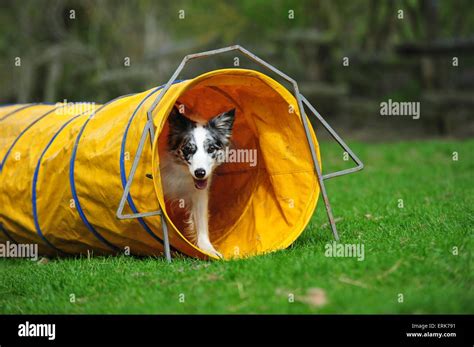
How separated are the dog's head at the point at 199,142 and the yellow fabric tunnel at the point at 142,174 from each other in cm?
28

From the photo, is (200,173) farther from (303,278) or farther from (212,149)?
(303,278)

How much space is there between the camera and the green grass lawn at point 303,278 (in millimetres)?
4086

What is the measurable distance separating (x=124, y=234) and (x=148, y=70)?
38.6ft

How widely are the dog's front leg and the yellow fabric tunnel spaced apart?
27cm

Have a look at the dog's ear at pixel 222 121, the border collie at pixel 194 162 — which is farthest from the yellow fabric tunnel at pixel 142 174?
the dog's ear at pixel 222 121

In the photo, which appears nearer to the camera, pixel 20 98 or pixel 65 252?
pixel 65 252

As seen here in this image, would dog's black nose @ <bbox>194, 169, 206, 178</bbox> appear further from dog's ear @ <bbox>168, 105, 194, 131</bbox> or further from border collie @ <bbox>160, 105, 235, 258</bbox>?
dog's ear @ <bbox>168, 105, 194, 131</bbox>

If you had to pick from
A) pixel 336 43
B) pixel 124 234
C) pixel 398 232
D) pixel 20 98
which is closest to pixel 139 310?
pixel 124 234

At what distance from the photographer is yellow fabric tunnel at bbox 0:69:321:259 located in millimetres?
5715

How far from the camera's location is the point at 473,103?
15.9 m

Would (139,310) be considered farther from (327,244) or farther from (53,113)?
(53,113)

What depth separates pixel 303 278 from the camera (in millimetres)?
4461

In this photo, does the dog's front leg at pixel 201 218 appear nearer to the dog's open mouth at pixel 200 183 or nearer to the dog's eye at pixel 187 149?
the dog's open mouth at pixel 200 183

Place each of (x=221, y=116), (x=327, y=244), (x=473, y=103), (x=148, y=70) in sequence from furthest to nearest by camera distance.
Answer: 1. (x=148, y=70)
2. (x=473, y=103)
3. (x=221, y=116)
4. (x=327, y=244)
